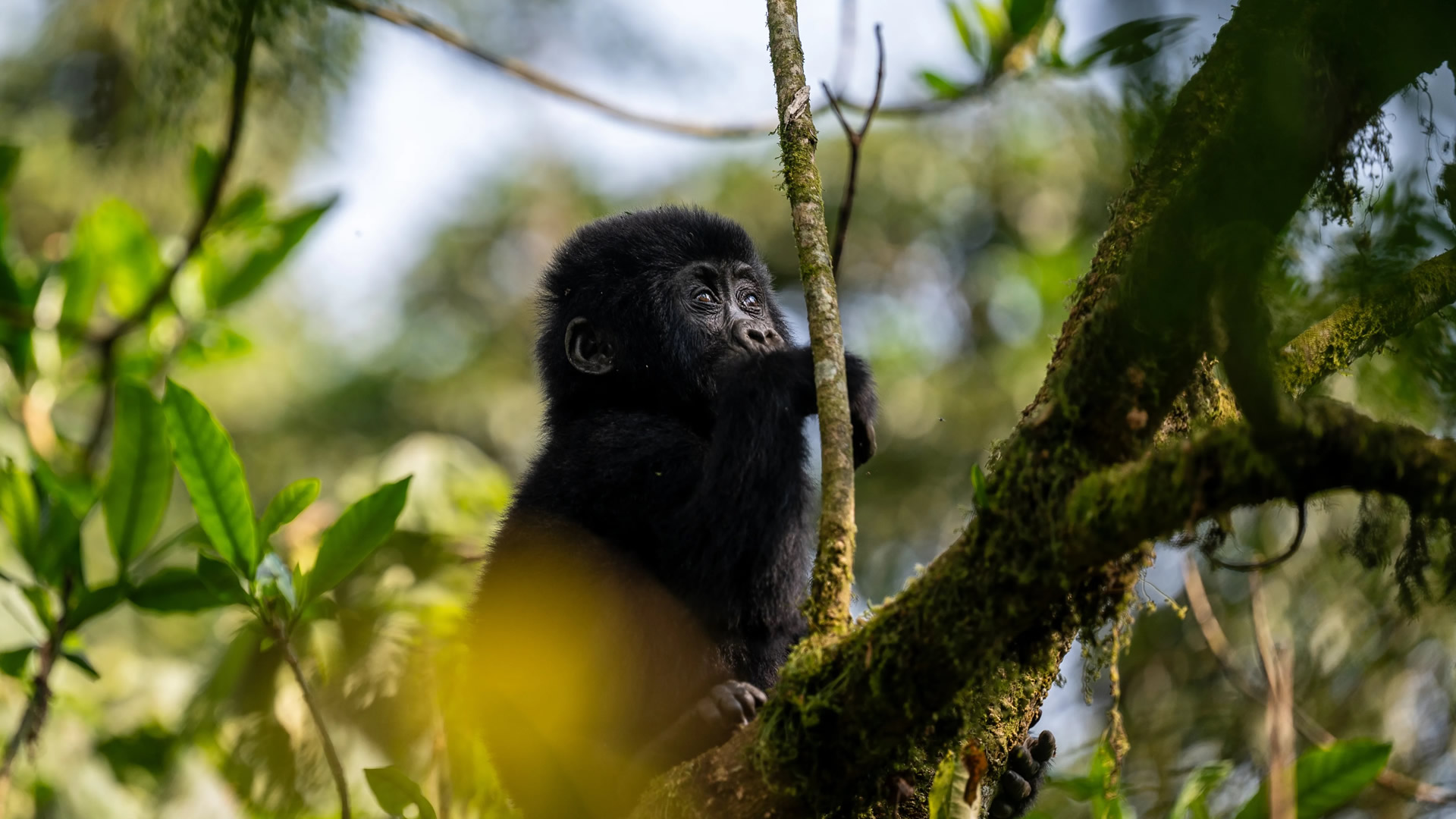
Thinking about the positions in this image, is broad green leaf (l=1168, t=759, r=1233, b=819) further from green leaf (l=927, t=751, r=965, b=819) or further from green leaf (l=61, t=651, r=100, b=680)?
green leaf (l=61, t=651, r=100, b=680)

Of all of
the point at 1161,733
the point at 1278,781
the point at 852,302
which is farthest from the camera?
the point at 852,302

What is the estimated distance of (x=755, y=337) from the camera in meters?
4.98

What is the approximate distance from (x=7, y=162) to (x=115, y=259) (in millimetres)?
571

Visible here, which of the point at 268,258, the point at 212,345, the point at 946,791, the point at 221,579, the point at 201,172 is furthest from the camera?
the point at 212,345

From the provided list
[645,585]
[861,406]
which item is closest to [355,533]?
[645,585]

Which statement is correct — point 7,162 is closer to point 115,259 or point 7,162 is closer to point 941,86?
point 115,259

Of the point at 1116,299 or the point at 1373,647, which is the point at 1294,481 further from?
the point at 1373,647

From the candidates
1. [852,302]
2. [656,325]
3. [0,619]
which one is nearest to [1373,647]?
[656,325]

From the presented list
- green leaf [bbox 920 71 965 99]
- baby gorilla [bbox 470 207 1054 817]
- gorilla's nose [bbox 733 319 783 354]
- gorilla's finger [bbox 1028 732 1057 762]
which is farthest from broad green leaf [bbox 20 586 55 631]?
green leaf [bbox 920 71 965 99]

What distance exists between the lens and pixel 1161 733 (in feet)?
23.6

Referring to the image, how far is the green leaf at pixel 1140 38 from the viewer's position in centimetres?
227

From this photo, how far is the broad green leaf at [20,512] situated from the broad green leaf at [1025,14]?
4.35 metres

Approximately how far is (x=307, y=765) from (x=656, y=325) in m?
2.58

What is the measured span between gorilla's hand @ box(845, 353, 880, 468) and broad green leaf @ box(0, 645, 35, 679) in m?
3.09
